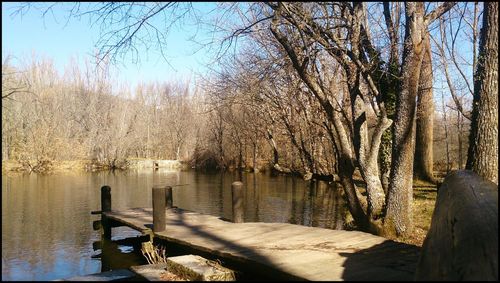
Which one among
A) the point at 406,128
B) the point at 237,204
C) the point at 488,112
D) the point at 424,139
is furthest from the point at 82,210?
the point at 488,112

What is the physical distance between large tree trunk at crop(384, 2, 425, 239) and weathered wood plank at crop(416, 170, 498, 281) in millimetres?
3575

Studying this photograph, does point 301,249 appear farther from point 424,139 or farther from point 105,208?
point 424,139

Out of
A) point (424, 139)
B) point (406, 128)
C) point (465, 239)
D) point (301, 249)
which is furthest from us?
point (424, 139)

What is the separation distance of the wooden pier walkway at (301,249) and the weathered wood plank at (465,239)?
906mm

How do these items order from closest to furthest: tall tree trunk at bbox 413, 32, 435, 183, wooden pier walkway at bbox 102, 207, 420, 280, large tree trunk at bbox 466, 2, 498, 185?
wooden pier walkway at bbox 102, 207, 420, 280, large tree trunk at bbox 466, 2, 498, 185, tall tree trunk at bbox 413, 32, 435, 183

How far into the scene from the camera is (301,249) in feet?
22.6

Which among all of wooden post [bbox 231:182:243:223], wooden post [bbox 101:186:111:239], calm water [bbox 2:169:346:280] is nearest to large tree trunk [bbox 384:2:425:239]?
wooden post [bbox 231:182:243:223]

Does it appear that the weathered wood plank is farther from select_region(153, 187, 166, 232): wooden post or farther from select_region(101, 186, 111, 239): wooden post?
select_region(101, 186, 111, 239): wooden post

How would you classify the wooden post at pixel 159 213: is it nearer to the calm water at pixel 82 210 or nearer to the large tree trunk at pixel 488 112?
the calm water at pixel 82 210

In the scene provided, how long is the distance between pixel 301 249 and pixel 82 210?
1325cm

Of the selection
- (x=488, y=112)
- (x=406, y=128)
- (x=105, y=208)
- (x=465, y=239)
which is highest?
(x=488, y=112)

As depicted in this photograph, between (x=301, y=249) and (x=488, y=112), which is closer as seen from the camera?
(x=301, y=249)

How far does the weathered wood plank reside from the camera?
3.29 meters

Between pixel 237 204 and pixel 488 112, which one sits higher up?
pixel 488 112
